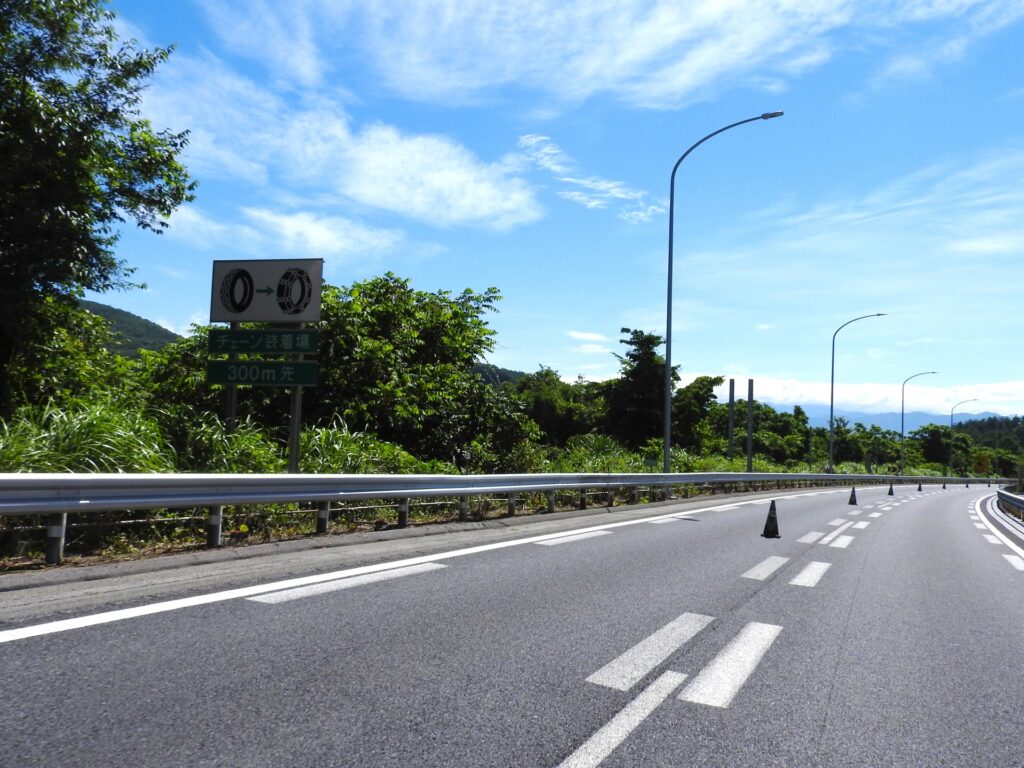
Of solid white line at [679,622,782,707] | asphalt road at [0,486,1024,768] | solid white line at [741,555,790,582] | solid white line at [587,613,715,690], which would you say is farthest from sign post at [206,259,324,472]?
solid white line at [679,622,782,707]

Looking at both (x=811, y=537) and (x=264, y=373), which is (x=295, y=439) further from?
(x=811, y=537)

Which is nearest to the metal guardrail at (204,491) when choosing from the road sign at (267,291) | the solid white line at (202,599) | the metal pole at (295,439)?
the metal pole at (295,439)

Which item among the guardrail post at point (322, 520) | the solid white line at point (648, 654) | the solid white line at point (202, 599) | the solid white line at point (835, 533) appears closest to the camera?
the solid white line at point (648, 654)

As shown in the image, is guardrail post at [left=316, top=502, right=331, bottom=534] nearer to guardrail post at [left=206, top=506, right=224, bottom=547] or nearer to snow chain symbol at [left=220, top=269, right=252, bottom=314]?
guardrail post at [left=206, top=506, right=224, bottom=547]

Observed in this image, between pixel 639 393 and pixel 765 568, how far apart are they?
124 feet

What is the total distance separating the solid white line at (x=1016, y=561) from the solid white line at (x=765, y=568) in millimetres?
3632

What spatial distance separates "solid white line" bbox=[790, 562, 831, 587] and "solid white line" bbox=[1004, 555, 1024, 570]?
10.6 feet

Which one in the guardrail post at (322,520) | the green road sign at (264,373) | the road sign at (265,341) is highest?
the road sign at (265,341)

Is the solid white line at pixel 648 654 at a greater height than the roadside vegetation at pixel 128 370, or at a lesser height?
lesser

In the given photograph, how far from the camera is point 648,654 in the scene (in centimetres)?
441

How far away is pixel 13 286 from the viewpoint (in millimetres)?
10883

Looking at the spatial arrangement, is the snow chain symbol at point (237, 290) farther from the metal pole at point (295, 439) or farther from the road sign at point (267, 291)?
the metal pole at point (295, 439)

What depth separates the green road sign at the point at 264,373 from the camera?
33.2 feet

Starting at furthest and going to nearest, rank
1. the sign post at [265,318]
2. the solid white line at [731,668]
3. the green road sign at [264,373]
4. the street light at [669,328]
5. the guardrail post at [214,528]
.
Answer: the street light at [669,328]
the sign post at [265,318]
the green road sign at [264,373]
the guardrail post at [214,528]
the solid white line at [731,668]
